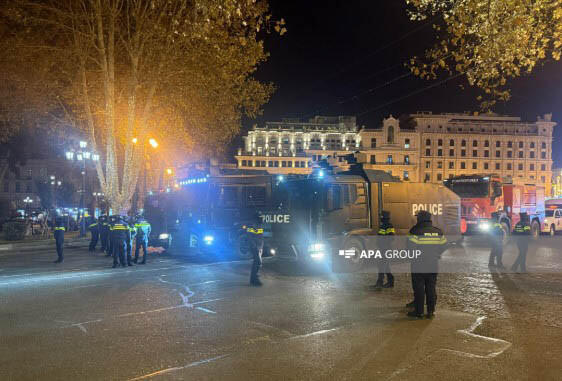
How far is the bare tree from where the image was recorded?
1825cm

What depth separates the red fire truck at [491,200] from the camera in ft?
83.0

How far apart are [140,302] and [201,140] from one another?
27040 mm

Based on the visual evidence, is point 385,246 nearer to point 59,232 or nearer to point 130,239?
point 130,239

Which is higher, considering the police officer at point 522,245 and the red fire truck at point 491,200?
the red fire truck at point 491,200

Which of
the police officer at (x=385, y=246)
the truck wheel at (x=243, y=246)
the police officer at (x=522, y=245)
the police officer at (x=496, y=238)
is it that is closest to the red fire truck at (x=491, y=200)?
the police officer at (x=522, y=245)

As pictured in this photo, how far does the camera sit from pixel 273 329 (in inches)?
275

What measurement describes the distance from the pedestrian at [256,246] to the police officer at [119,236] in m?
5.05

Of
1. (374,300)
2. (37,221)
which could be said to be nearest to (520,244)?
(374,300)

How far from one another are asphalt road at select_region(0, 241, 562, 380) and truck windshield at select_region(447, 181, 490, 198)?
15012mm

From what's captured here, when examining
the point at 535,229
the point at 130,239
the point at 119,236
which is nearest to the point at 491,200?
the point at 535,229

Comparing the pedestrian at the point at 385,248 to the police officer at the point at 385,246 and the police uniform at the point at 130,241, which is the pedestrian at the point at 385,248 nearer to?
the police officer at the point at 385,246

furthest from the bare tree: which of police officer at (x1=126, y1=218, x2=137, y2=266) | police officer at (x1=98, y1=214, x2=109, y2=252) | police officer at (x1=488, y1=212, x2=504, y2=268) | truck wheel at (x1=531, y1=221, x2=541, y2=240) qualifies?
truck wheel at (x1=531, y1=221, x2=541, y2=240)

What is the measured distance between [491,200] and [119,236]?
811 inches

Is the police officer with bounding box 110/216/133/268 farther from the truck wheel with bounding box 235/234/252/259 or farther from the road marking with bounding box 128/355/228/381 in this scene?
the road marking with bounding box 128/355/228/381
